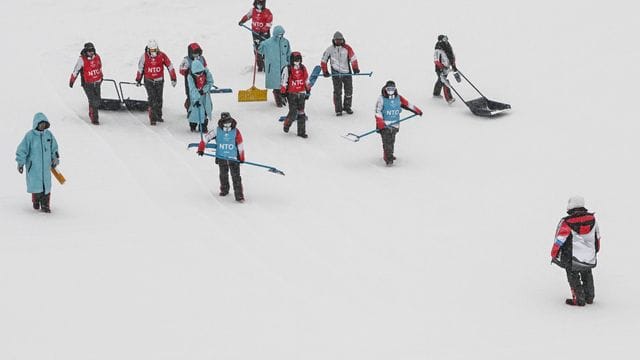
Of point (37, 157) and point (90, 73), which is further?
point (90, 73)

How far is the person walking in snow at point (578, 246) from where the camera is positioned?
39.8 ft

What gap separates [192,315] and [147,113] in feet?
29.8

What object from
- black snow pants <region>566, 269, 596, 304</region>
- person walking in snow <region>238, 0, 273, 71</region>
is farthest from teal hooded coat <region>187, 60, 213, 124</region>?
black snow pants <region>566, 269, 596, 304</region>

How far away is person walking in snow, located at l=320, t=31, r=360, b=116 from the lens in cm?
1977

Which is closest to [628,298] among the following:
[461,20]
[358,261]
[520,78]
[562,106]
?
[358,261]

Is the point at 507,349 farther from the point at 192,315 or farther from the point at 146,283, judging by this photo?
the point at 146,283

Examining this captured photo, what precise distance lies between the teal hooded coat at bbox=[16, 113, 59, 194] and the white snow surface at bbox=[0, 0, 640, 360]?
485 mm

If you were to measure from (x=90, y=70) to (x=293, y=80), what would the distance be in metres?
3.83

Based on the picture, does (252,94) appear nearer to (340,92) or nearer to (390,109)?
(340,92)

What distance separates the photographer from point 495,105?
19.7 meters

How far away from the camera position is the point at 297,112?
18.9 m

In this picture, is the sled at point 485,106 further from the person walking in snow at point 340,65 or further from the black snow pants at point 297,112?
the black snow pants at point 297,112

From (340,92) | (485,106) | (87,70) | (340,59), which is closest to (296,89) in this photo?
(340,92)

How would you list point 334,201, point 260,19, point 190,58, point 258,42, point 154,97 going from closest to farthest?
point 334,201 → point 190,58 → point 154,97 → point 260,19 → point 258,42
